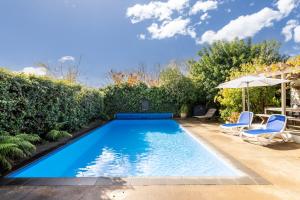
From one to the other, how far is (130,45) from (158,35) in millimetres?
4754

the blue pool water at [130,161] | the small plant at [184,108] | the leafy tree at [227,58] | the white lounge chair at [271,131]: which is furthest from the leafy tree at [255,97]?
the small plant at [184,108]

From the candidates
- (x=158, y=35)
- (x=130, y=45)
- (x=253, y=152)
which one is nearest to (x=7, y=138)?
(x=253, y=152)

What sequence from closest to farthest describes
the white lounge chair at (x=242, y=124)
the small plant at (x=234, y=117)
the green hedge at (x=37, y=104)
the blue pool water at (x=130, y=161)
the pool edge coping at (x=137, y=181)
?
the pool edge coping at (x=137, y=181), the blue pool water at (x=130, y=161), the green hedge at (x=37, y=104), the white lounge chair at (x=242, y=124), the small plant at (x=234, y=117)

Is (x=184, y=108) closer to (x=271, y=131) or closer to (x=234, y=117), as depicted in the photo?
(x=234, y=117)

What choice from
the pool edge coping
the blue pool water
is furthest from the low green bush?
the pool edge coping

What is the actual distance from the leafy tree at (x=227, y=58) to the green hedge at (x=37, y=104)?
9.28 m

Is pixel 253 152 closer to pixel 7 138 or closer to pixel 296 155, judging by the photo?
pixel 296 155

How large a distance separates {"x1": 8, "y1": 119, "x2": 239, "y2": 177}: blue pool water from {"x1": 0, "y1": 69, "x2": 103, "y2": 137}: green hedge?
126cm

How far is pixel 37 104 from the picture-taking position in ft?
27.9

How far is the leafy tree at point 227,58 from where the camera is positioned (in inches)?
679

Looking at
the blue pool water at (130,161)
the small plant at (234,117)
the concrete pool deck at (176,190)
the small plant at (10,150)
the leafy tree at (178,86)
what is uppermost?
the leafy tree at (178,86)

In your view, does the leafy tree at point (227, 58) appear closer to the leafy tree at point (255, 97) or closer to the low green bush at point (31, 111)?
the leafy tree at point (255, 97)

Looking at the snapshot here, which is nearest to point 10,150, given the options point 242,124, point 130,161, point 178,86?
point 130,161

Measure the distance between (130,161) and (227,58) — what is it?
1292 cm
